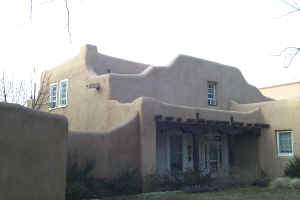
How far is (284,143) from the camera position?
1956 cm

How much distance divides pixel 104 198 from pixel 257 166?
34.1ft

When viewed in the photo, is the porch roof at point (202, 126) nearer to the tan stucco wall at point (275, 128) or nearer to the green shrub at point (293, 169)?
the tan stucco wall at point (275, 128)

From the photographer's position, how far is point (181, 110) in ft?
55.1

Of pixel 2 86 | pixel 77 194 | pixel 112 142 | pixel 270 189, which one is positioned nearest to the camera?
pixel 77 194

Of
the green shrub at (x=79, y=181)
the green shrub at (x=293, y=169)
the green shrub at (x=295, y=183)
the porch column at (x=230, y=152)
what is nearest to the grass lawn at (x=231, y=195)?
the green shrub at (x=295, y=183)

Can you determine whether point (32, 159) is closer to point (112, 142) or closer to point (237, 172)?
point (112, 142)

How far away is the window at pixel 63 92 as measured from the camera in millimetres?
22177

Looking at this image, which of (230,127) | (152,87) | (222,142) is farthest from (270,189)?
(152,87)

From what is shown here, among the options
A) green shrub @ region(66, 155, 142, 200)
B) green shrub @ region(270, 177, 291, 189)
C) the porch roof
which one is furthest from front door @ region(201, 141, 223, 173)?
green shrub @ region(66, 155, 142, 200)

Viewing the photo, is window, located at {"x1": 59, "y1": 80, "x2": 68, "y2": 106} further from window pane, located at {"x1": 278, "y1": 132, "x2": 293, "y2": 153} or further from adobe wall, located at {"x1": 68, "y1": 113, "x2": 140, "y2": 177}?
window pane, located at {"x1": 278, "y1": 132, "x2": 293, "y2": 153}

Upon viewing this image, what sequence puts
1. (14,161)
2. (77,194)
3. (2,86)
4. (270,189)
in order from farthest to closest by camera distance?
1. (2,86)
2. (270,189)
3. (77,194)
4. (14,161)

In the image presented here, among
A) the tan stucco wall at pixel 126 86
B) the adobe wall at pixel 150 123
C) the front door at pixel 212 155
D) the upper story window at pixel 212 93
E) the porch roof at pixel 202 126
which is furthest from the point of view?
the upper story window at pixel 212 93

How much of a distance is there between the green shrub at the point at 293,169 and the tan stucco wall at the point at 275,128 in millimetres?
945

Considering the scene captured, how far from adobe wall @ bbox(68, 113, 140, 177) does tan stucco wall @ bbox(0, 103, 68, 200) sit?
115 inches
